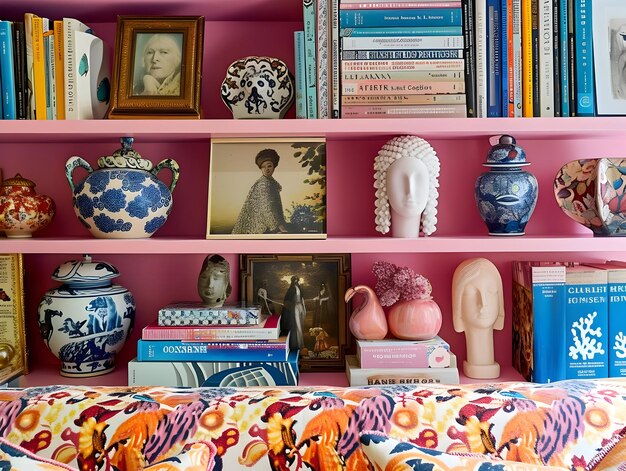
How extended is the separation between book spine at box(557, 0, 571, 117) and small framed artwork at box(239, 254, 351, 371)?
0.61 meters

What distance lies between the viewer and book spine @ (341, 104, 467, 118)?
1.45m

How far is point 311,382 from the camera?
5.03 feet

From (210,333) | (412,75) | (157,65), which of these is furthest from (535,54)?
(210,333)

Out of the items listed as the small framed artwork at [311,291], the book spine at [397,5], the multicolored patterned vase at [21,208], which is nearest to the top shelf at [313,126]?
the multicolored patterned vase at [21,208]

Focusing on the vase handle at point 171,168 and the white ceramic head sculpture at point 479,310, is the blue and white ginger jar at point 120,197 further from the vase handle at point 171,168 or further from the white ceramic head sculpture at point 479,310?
the white ceramic head sculpture at point 479,310

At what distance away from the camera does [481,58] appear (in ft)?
4.75

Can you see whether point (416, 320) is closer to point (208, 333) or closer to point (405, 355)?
point (405, 355)

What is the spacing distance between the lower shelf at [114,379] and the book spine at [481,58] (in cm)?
62

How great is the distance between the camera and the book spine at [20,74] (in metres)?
1.46

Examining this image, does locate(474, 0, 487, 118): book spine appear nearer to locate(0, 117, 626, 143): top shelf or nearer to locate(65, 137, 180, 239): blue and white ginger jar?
locate(0, 117, 626, 143): top shelf

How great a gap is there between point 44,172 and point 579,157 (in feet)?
4.42

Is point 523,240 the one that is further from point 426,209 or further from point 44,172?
point 44,172

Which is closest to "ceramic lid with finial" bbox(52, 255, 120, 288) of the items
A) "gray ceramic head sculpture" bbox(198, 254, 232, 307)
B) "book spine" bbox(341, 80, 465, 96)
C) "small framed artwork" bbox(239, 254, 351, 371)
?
"gray ceramic head sculpture" bbox(198, 254, 232, 307)

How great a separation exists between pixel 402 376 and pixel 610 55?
842 millimetres
